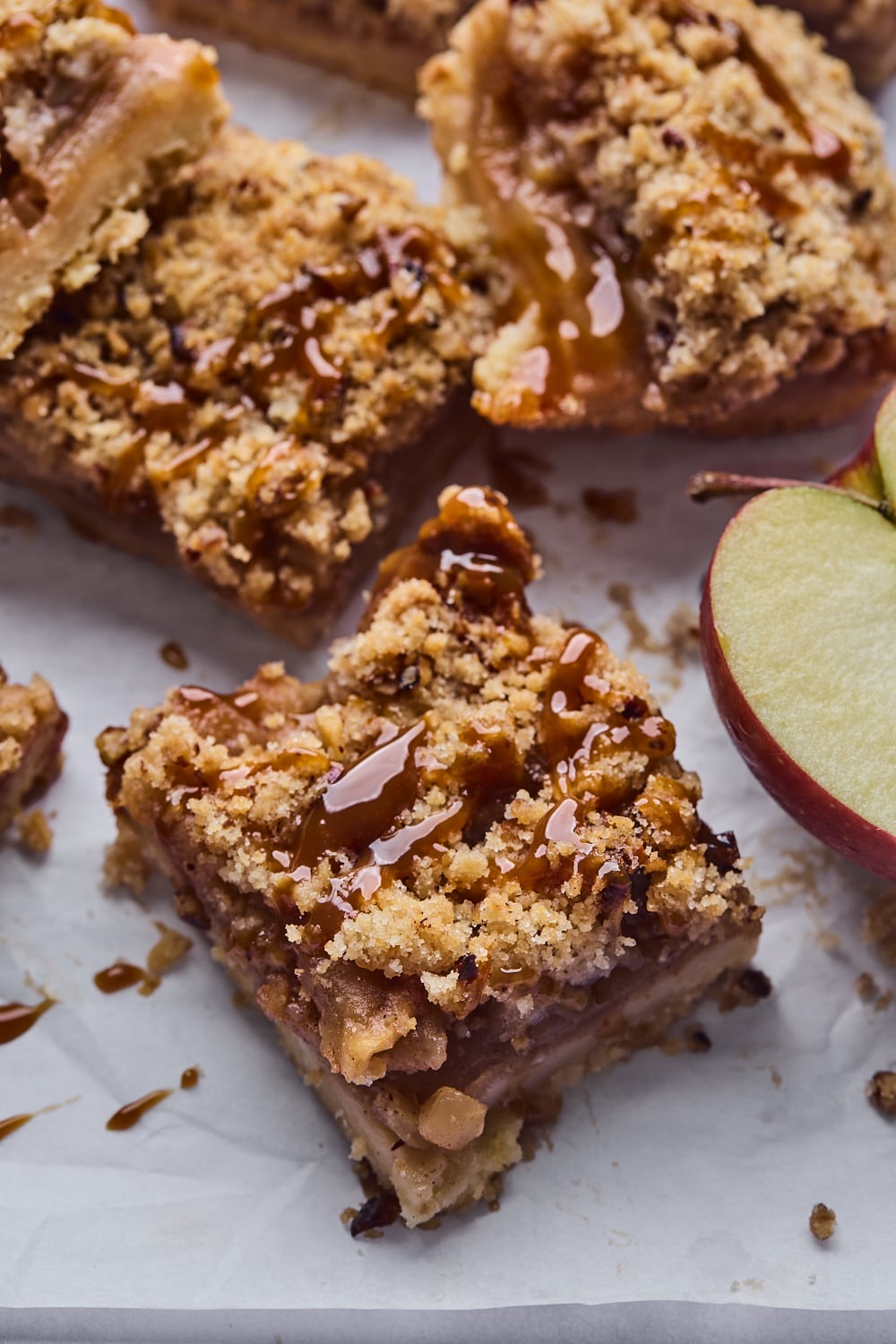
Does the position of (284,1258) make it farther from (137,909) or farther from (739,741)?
(739,741)

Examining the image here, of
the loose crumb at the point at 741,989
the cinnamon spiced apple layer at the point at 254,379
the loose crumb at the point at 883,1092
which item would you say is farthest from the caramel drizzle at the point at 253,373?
the loose crumb at the point at 883,1092

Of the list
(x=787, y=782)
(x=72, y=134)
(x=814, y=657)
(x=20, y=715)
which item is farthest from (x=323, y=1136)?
(x=72, y=134)

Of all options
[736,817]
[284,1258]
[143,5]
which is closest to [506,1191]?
[284,1258]

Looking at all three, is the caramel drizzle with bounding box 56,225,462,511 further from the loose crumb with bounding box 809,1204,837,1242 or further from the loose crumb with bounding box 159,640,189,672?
the loose crumb with bounding box 809,1204,837,1242

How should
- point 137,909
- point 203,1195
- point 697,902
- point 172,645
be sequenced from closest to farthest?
point 697,902
point 203,1195
point 137,909
point 172,645

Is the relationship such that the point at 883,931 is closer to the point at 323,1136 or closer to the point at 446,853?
the point at 446,853

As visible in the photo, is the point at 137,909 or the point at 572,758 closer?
the point at 572,758
